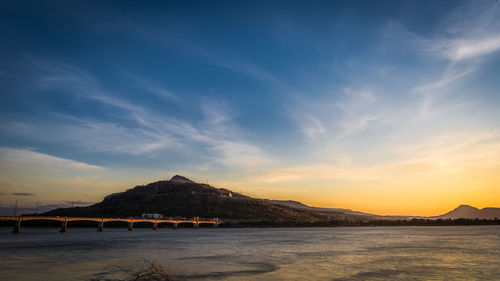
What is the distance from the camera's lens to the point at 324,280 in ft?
82.6

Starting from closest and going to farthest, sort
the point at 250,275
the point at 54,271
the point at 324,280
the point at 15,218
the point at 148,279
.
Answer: the point at 148,279 < the point at 324,280 < the point at 250,275 < the point at 54,271 < the point at 15,218

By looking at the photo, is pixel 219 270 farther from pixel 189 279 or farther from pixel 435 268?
pixel 435 268

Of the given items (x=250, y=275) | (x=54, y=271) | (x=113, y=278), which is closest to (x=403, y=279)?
(x=250, y=275)

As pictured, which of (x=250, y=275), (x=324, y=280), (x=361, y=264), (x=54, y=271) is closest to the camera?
(x=324, y=280)

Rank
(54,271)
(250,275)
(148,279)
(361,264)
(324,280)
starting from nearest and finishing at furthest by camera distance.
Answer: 1. (148,279)
2. (324,280)
3. (250,275)
4. (54,271)
5. (361,264)

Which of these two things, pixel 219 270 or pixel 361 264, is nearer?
pixel 219 270

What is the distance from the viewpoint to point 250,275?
27797 millimetres

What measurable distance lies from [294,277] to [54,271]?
21.2m

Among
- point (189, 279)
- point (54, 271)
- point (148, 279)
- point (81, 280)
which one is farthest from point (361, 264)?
point (54, 271)

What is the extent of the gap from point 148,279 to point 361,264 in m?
22.6

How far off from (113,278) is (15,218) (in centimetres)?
14038

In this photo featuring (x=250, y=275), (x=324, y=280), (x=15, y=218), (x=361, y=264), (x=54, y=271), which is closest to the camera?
(x=324, y=280)

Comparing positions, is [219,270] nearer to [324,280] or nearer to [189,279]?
[189,279]

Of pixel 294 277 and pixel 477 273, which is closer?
pixel 294 277
